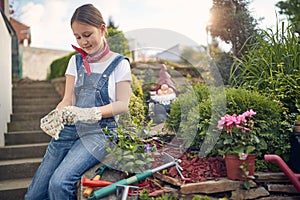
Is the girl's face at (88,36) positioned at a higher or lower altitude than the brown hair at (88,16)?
lower

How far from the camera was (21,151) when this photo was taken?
2908 millimetres

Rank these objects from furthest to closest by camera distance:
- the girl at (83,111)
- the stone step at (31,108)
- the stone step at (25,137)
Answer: the stone step at (31,108), the stone step at (25,137), the girl at (83,111)

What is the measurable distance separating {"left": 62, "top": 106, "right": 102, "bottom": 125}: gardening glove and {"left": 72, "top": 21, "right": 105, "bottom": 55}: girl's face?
0.34m

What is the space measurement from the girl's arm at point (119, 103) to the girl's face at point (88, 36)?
0.79 feet

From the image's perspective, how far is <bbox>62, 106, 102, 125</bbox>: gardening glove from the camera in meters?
1.56

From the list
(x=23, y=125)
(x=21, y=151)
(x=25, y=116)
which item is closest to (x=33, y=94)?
(x=25, y=116)

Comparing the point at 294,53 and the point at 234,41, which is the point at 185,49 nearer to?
the point at 294,53

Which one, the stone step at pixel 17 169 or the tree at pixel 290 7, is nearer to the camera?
the stone step at pixel 17 169

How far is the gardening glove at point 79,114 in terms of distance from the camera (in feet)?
5.12

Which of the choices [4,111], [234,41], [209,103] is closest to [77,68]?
[209,103]

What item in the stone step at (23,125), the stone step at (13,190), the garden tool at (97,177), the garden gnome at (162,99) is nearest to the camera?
the garden tool at (97,177)

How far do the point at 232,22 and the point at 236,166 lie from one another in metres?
2.39

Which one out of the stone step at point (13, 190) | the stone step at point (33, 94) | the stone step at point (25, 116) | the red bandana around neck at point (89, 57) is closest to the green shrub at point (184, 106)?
the red bandana around neck at point (89, 57)

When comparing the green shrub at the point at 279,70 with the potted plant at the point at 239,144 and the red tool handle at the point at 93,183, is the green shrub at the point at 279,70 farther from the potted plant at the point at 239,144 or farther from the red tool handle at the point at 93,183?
the red tool handle at the point at 93,183
